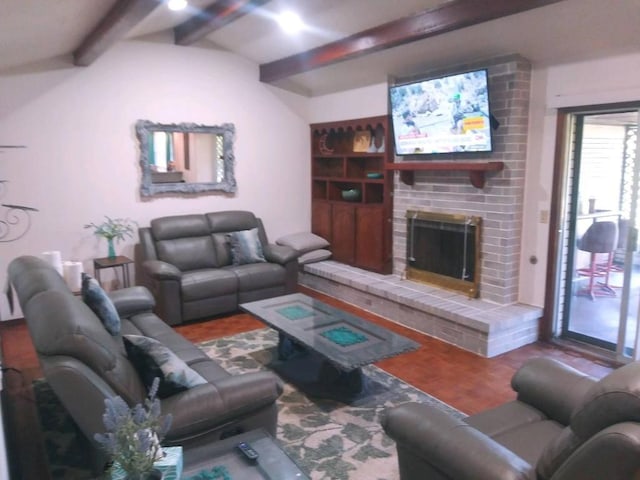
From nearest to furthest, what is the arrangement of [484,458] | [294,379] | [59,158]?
1. [484,458]
2. [294,379]
3. [59,158]

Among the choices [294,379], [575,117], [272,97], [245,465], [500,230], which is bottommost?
[294,379]

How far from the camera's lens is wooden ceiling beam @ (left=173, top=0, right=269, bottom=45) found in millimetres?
3856

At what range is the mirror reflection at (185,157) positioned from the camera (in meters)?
5.22

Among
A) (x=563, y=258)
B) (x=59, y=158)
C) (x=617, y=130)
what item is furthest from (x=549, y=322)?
(x=59, y=158)

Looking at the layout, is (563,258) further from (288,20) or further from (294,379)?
(288,20)

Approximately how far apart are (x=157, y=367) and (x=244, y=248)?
10.5ft

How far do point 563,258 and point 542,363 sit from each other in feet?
6.70

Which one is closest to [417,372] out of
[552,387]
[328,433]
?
[328,433]

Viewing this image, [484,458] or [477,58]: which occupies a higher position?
[477,58]

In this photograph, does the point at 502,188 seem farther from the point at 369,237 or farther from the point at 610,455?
the point at 610,455

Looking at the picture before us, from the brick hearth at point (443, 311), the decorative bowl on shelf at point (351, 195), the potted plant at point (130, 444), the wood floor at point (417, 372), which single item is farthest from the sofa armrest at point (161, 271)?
the potted plant at point (130, 444)

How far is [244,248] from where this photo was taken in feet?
17.2

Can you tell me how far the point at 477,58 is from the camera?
4188 mm

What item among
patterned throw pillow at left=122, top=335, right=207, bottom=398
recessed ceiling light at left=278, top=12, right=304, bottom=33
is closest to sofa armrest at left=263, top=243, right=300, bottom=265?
recessed ceiling light at left=278, top=12, right=304, bottom=33
